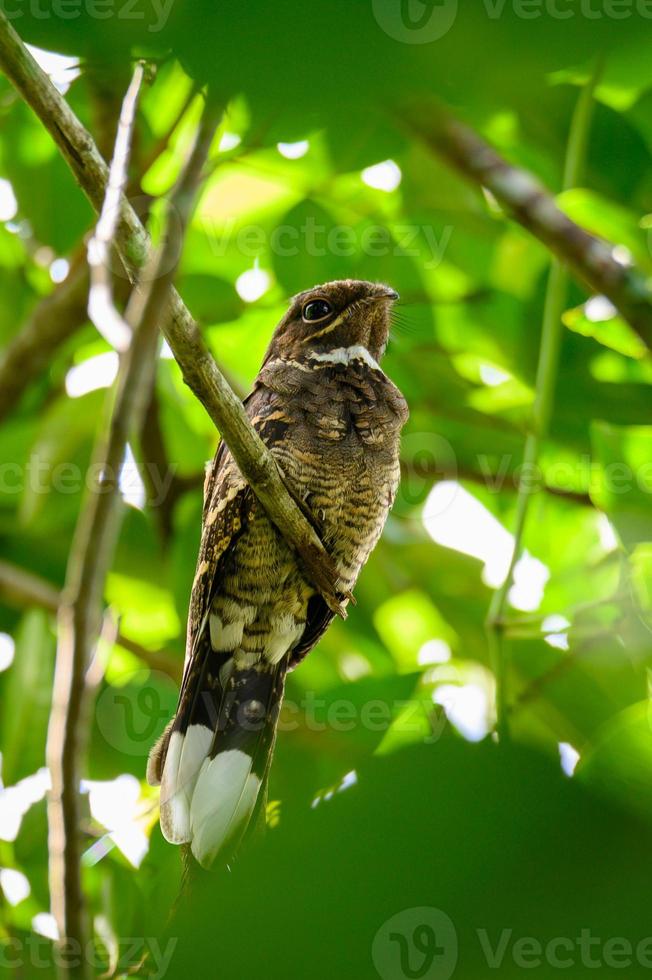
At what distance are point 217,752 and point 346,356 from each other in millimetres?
1296

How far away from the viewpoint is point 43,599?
3.33m

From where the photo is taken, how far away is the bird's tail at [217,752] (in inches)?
97.3

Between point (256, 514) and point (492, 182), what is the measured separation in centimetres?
120

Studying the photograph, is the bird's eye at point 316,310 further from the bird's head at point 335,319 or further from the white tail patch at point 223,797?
the white tail patch at point 223,797

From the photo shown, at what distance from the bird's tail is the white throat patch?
960mm

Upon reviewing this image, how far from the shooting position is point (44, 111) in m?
1.39

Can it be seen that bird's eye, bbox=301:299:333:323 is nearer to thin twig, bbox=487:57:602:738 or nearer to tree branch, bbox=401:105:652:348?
tree branch, bbox=401:105:652:348

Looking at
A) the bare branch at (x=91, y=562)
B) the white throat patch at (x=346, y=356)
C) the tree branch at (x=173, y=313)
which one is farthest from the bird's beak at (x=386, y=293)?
the bare branch at (x=91, y=562)

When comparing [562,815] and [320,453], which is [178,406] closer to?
[320,453]

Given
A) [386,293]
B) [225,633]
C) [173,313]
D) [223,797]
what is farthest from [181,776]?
[386,293]

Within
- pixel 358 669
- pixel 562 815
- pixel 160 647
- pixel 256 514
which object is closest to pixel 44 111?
pixel 562 815

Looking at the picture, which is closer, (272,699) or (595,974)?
(595,974)

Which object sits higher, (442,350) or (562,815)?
(442,350)

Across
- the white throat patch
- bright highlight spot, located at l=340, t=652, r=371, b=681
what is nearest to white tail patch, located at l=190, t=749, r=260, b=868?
bright highlight spot, located at l=340, t=652, r=371, b=681
